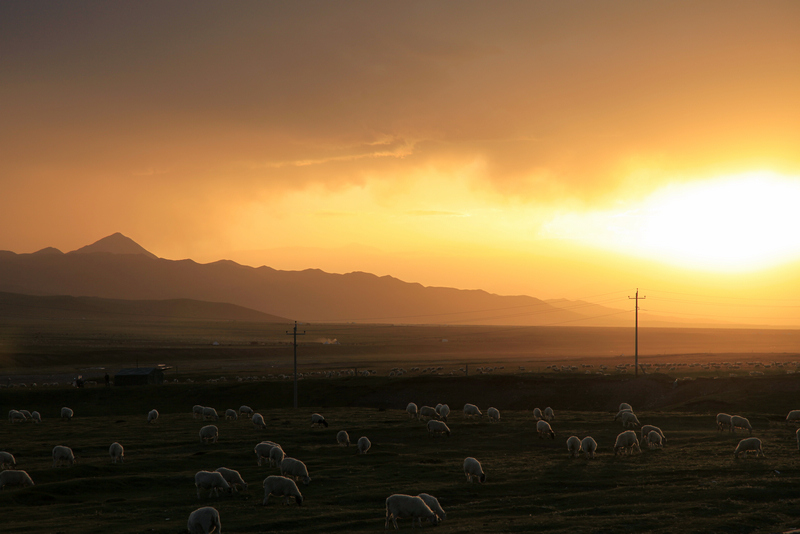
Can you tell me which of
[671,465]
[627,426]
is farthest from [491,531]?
[627,426]

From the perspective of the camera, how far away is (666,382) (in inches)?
2406

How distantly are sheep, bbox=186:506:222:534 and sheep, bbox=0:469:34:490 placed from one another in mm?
11754

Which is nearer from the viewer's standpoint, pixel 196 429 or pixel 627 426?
pixel 627 426

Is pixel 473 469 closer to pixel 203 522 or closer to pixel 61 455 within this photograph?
pixel 203 522

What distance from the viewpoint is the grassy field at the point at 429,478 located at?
1867 cm

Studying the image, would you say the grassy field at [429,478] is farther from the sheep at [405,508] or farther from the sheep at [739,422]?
the sheep at [739,422]

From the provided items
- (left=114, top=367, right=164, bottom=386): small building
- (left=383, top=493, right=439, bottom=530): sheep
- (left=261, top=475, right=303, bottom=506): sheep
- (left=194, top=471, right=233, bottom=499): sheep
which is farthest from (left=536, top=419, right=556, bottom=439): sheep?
(left=114, top=367, right=164, bottom=386): small building

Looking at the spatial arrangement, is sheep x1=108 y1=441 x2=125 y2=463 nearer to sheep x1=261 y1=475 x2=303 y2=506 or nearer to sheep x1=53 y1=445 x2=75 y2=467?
sheep x1=53 y1=445 x2=75 y2=467

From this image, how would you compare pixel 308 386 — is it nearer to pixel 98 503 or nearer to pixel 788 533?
pixel 98 503

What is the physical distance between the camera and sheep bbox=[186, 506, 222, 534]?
17.3m

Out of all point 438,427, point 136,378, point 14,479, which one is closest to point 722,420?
point 438,427

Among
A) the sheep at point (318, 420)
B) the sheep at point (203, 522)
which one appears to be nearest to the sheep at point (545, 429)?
the sheep at point (318, 420)

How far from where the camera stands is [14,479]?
24.5 metres

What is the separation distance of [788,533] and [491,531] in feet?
24.9
